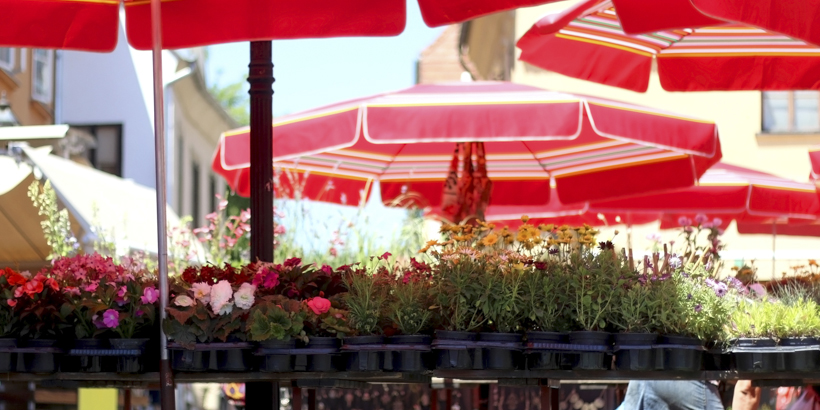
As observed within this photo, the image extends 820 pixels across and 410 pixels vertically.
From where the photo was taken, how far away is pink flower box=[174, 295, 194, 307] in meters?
3.45

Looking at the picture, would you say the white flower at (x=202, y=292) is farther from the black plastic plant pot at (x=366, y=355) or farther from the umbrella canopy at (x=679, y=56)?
the umbrella canopy at (x=679, y=56)

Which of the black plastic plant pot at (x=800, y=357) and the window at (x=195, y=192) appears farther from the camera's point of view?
the window at (x=195, y=192)

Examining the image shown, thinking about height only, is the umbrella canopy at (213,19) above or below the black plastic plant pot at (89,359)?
above

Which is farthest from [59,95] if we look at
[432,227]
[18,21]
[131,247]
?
[18,21]

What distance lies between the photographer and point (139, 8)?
4.28m

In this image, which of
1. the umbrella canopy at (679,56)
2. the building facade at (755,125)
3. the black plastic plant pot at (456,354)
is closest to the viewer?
the black plastic plant pot at (456,354)

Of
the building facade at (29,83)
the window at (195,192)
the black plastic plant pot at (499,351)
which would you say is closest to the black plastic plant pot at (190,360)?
the black plastic plant pot at (499,351)

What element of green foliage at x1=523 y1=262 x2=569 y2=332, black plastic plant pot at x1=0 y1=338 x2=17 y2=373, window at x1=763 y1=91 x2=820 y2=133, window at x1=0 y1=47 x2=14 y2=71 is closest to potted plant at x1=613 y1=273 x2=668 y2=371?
green foliage at x1=523 y1=262 x2=569 y2=332

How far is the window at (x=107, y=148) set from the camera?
2011cm

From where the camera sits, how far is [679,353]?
336 cm

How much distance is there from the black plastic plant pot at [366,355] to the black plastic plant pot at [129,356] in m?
0.67

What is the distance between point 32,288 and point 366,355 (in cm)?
112

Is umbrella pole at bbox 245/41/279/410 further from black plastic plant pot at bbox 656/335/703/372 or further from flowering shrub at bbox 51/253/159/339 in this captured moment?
black plastic plant pot at bbox 656/335/703/372

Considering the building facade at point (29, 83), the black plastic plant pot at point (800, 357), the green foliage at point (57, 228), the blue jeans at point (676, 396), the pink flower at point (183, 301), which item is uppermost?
the building facade at point (29, 83)
